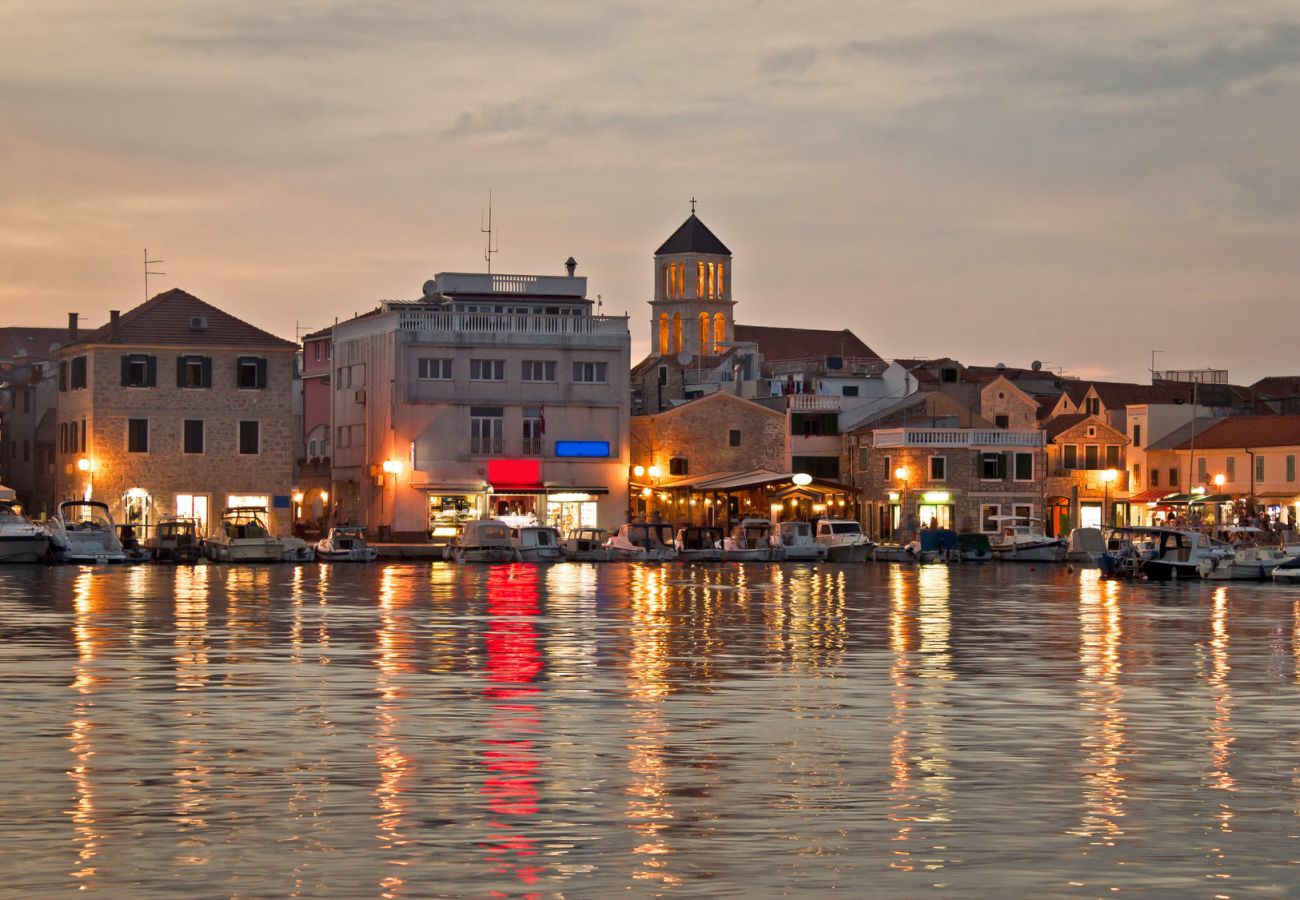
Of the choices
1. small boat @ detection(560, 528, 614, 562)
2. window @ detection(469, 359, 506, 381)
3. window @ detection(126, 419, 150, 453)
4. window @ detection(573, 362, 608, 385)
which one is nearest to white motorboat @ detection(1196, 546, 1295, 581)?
small boat @ detection(560, 528, 614, 562)

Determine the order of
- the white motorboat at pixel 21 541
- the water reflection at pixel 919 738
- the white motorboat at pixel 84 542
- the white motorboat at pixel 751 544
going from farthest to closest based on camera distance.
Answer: the white motorboat at pixel 751 544 < the white motorboat at pixel 84 542 < the white motorboat at pixel 21 541 < the water reflection at pixel 919 738

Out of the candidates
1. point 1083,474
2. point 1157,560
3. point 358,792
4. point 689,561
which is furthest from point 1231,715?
point 1083,474

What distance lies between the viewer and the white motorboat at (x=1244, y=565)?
71.5m

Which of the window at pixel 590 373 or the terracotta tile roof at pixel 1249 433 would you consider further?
the terracotta tile roof at pixel 1249 433

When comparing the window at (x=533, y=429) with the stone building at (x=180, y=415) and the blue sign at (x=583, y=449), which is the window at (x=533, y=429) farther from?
the stone building at (x=180, y=415)

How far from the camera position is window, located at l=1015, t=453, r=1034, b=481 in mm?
106375

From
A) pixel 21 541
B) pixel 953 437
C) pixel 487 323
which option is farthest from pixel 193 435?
pixel 953 437

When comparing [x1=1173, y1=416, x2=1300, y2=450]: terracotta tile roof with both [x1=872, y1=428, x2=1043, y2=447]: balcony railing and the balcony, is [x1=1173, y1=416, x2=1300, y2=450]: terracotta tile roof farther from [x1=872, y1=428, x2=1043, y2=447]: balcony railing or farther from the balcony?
the balcony

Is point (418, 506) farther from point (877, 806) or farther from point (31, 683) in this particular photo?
point (877, 806)

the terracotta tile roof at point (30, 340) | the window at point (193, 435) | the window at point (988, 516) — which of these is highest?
the terracotta tile roof at point (30, 340)

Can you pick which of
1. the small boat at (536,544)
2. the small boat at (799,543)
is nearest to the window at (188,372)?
the small boat at (536,544)

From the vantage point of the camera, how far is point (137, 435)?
91.2 meters

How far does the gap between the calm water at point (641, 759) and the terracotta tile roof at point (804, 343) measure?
132 metres

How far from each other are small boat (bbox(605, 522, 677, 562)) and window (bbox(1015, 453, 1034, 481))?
25102 millimetres
